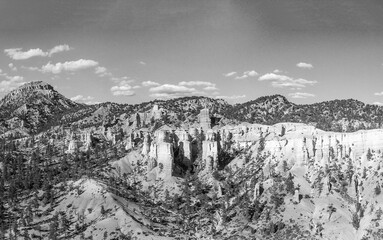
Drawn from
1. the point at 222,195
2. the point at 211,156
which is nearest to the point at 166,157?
the point at 211,156

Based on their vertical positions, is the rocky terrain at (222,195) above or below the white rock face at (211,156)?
below

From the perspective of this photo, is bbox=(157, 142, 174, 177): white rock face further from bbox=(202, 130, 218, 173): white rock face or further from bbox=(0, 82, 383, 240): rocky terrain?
bbox=(202, 130, 218, 173): white rock face

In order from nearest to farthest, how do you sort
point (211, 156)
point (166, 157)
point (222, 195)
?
point (222, 195) < point (211, 156) < point (166, 157)

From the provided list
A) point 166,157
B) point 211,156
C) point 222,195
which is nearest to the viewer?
point 222,195

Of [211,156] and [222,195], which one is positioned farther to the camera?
[211,156]

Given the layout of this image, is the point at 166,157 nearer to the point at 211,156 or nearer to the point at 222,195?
the point at 211,156

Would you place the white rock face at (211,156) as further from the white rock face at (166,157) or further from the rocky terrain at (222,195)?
the white rock face at (166,157)

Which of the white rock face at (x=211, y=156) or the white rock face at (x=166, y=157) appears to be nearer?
the white rock face at (x=166, y=157)

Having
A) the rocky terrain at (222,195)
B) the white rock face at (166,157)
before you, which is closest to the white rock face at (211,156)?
the rocky terrain at (222,195)

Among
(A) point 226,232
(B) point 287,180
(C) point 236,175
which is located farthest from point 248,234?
(C) point 236,175

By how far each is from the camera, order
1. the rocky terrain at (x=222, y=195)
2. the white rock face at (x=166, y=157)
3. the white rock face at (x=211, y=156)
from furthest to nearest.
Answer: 1. the white rock face at (x=211, y=156)
2. the white rock face at (x=166, y=157)
3. the rocky terrain at (x=222, y=195)

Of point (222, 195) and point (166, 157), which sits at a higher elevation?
point (166, 157)

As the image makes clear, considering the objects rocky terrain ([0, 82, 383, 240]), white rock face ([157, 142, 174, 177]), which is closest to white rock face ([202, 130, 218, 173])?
rocky terrain ([0, 82, 383, 240])
